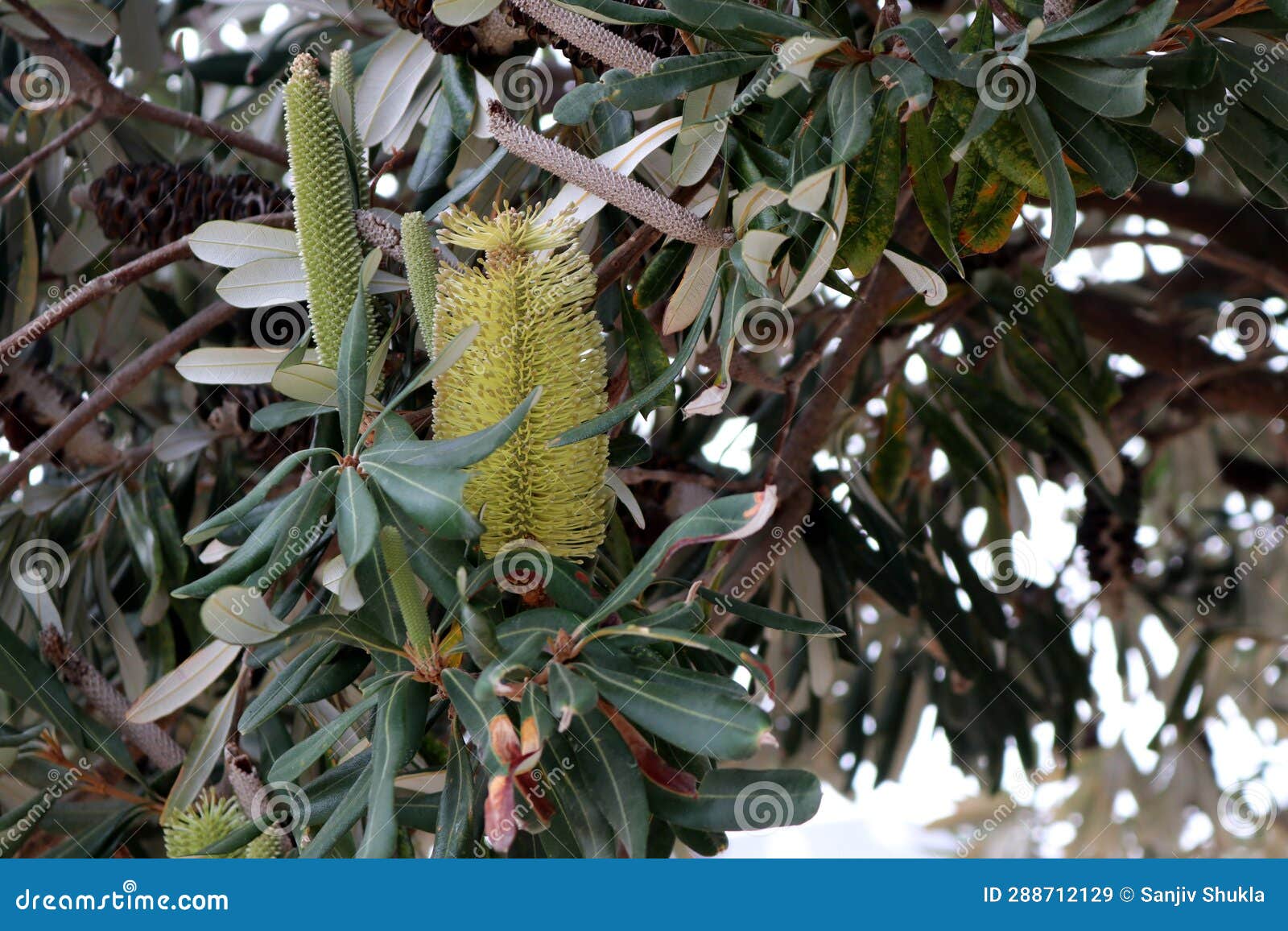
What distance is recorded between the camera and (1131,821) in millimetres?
2562

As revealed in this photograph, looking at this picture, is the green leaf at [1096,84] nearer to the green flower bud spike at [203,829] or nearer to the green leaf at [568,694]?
the green leaf at [568,694]

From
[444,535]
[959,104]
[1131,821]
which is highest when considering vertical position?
[959,104]

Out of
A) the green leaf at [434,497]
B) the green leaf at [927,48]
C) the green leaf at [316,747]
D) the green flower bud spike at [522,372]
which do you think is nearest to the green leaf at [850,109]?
the green leaf at [927,48]

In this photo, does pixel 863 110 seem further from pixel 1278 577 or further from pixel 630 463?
pixel 1278 577

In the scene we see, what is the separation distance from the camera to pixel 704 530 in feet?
1.75

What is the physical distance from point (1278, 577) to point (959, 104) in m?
1.88

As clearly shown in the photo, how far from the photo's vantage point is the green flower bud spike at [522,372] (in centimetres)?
57

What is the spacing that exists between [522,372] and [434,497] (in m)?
0.10

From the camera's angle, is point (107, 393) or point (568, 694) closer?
point (568, 694)

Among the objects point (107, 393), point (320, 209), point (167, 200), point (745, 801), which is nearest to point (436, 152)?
point (320, 209)

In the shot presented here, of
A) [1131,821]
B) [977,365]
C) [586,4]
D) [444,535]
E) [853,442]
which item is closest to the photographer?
[444,535]

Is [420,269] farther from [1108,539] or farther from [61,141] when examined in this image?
[1108,539]

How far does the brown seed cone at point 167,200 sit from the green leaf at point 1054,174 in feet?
2.19

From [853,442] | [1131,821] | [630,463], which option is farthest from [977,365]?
[1131,821]
